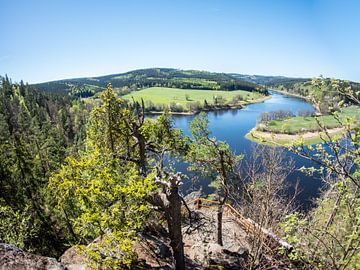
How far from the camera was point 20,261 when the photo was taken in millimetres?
8078

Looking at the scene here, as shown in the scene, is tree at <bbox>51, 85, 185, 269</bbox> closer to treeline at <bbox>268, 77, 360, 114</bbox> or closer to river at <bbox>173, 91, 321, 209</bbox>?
treeline at <bbox>268, 77, 360, 114</bbox>

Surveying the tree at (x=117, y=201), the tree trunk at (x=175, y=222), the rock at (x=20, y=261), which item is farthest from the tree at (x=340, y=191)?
the rock at (x=20, y=261)

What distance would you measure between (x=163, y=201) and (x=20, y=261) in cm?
465

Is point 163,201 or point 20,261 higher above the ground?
point 163,201

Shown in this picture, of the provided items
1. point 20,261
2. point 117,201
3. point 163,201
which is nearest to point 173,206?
point 163,201

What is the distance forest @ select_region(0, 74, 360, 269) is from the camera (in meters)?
7.06

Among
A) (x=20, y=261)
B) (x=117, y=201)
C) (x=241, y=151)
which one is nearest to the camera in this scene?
(x=20, y=261)

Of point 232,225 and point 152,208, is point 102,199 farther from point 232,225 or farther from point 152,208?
point 232,225

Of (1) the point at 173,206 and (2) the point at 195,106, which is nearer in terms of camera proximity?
(1) the point at 173,206

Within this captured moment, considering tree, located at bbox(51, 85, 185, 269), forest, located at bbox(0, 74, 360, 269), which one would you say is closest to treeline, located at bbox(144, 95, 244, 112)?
forest, located at bbox(0, 74, 360, 269)

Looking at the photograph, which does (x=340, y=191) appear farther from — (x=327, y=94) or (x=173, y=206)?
(x=173, y=206)

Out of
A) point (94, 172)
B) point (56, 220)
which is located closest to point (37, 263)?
point (94, 172)

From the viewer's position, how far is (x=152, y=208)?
397 inches

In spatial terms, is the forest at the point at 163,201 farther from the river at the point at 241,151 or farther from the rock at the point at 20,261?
the river at the point at 241,151
